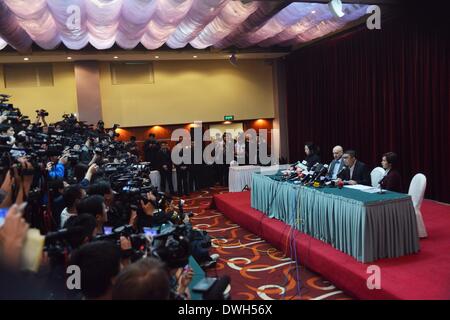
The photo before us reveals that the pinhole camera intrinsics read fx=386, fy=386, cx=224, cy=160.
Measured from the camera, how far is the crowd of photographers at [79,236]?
1353 millimetres

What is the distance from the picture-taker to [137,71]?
32.6 feet

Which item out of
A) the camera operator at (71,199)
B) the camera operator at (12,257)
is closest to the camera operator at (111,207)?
the camera operator at (71,199)

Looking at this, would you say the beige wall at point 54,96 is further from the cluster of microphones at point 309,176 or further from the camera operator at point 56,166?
the cluster of microphones at point 309,176

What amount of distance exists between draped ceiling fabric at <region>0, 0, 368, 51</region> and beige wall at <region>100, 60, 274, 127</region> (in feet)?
7.42

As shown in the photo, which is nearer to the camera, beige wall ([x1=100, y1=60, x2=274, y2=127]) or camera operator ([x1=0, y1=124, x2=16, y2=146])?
camera operator ([x1=0, y1=124, x2=16, y2=146])

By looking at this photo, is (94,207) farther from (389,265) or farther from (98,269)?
(389,265)

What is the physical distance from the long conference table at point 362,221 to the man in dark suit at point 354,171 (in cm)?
71

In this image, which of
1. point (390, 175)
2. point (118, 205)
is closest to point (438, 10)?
point (390, 175)

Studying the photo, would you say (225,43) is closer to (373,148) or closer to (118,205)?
(373,148)

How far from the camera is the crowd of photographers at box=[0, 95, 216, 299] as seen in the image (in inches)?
53.2

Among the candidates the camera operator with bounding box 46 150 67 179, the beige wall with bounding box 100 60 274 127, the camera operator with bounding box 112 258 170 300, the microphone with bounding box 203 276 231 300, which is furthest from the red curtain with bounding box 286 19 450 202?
the camera operator with bounding box 112 258 170 300

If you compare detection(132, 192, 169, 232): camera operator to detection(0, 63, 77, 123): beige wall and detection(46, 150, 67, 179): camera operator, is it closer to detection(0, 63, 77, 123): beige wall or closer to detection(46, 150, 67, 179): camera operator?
detection(46, 150, 67, 179): camera operator

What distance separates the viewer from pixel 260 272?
3.90 meters

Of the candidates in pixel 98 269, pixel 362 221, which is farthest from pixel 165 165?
pixel 98 269
